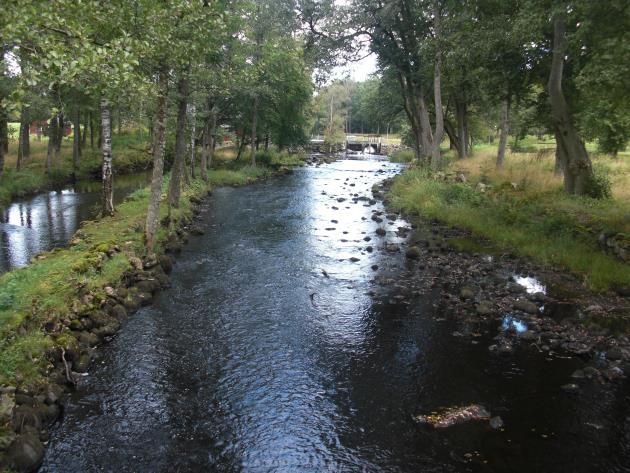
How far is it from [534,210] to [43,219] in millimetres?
23231

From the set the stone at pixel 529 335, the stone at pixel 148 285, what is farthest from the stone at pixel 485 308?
the stone at pixel 148 285

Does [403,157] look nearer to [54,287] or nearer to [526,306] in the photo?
[526,306]

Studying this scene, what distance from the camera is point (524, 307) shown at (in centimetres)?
1379

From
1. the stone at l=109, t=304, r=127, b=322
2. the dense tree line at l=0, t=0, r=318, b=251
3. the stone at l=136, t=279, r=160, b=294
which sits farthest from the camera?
the stone at l=136, t=279, r=160, b=294

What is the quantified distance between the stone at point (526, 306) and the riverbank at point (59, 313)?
10743 mm

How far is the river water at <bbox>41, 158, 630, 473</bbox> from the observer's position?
7.95 m

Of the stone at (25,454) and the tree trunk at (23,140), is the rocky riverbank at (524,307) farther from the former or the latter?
the tree trunk at (23,140)

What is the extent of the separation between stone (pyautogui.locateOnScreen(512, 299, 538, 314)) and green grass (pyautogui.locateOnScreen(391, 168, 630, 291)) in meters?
2.46

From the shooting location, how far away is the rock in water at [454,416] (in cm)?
884

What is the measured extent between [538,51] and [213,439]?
21.1m

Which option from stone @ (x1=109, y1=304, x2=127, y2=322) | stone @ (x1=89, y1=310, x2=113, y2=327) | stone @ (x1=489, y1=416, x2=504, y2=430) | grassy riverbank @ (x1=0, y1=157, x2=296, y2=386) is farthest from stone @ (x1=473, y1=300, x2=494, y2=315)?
grassy riverbank @ (x1=0, y1=157, x2=296, y2=386)

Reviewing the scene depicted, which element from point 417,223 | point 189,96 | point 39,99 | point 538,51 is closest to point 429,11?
point 538,51

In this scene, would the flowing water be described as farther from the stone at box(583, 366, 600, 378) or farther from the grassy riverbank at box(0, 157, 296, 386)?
the stone at box(583, 366, 600, 378)

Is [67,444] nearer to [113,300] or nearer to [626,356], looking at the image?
[113,300]
